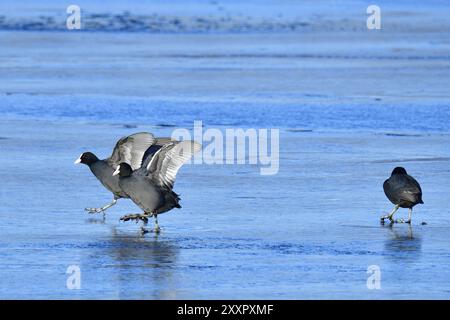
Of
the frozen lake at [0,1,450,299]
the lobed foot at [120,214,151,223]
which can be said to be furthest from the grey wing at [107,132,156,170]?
the lobed foot at [120,214,151,223]

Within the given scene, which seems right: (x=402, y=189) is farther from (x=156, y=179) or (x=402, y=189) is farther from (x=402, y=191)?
(x=156, y=179)

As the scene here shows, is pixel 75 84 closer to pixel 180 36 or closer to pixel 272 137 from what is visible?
pixel 272 137

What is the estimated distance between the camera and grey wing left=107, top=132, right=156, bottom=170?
463 inches

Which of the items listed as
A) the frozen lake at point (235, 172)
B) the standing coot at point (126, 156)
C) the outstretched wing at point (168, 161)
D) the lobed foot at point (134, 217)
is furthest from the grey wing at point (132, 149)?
the lobed foot at point (134, 217)

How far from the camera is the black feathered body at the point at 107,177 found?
38.0ft

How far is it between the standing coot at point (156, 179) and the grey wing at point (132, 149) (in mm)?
531

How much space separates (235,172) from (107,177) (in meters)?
2.42

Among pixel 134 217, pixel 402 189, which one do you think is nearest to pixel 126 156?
pixel 134 217

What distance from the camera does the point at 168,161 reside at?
36.3 feet

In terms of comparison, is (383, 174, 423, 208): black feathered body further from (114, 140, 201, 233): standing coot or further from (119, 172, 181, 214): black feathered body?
(119, 172, 181, 214): black feathered body

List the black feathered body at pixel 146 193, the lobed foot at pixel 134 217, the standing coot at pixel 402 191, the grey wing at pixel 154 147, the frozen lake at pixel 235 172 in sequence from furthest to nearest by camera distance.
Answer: the grey wing at pixel 154 147 → the standing coot at pixel 402 191 → the lobed foot at pixel 134 217 → the black feathered body at pixel 146 193 → the frozen lake at pixel 235 172

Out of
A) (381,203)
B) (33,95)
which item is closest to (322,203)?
(381,203)

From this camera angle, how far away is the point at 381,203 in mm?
12188

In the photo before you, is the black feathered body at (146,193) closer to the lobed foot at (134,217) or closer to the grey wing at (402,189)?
the lobed foot at (134,217)
